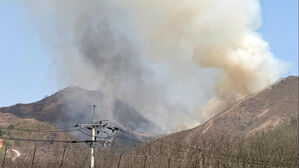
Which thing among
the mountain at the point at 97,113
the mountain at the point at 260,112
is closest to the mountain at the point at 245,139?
the mountain at the point at 260,112

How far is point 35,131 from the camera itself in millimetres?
143625

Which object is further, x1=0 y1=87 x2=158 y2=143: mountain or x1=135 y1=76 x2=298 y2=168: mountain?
x1=0 y1=87 x2=158 y2=143: mountain

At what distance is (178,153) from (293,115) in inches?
2692

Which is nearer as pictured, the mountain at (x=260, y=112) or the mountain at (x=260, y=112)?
the mountain at (x=260, y=112)

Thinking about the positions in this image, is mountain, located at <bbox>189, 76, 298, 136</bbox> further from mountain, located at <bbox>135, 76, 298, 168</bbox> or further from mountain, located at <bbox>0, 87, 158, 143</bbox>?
mountain, located at <bbox>0, 87, 158, 143</bbox>

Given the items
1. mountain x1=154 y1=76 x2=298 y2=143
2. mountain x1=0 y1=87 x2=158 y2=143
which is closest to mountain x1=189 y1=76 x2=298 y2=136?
mountain x1=154 y1=76 x2=298 y2=143

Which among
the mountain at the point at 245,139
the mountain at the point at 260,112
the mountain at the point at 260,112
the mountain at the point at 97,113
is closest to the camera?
the mountain at the point at 245,139

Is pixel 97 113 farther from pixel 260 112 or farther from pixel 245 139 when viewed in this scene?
pixel 245 139

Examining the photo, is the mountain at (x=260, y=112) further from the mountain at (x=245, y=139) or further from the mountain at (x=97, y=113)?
the mountain at (x=97, y=113)

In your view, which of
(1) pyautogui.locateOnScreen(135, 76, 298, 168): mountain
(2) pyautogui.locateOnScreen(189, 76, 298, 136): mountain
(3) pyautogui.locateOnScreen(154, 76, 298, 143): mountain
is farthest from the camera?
(2) pyautogui.locateOnScreen(189, 76, 298, 136): mountain

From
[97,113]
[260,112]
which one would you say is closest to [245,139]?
[260,112]

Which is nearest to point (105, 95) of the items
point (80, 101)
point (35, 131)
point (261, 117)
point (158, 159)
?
point (80, 101)

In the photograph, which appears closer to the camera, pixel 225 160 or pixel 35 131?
pixel 225 160

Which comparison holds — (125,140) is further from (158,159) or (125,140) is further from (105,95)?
(158,159)
